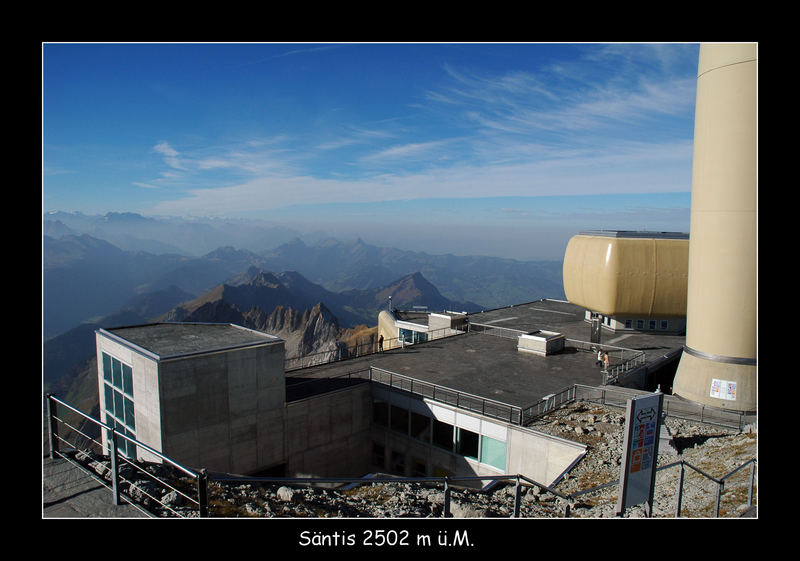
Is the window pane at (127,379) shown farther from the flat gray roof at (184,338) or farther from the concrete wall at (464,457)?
the concrete wall at (464,457)

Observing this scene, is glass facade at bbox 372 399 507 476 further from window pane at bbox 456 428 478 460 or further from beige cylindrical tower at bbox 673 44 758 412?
beige cylindrical tower at bbox 673 44 758 412

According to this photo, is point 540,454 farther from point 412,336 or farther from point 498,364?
point 412,336

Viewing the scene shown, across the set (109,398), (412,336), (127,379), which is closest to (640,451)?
(127,379)

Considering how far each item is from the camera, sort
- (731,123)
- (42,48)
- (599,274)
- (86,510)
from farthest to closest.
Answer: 1. (599,274)
2. (731,123)
3. (86,510)
4. (42,48)

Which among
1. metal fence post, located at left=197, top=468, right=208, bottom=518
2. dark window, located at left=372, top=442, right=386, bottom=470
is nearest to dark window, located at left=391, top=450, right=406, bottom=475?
dark window, located at left=372, top=442, right=386, bottom=470

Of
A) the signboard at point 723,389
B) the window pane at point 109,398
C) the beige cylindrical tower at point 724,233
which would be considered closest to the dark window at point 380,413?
the window pane at point 109,398

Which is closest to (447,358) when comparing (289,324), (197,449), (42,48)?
(197,449)

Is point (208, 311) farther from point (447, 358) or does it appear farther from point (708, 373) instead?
point (708, 373)
